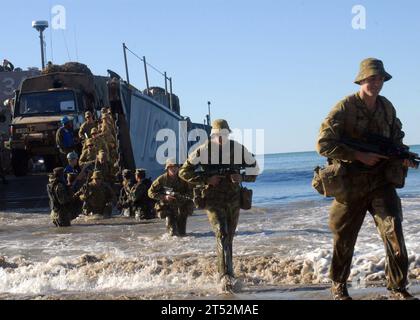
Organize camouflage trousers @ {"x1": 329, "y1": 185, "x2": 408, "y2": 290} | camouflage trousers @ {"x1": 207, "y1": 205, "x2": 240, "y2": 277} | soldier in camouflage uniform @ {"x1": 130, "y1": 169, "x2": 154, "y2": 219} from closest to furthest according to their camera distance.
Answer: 1. camouflage trousers @ {"x1": 329, "y1": 185, "x2": 408, "y2": 290}
2. camouflage trousers @ {"x1": 207, "y1": 205, "x2": 240, "y2": 277}
3. soldier in camouflage uniform @ {"x1": 130, "y1": 169, "x2": 154, "y2": 219}

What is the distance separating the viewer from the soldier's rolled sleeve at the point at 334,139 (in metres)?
5.74

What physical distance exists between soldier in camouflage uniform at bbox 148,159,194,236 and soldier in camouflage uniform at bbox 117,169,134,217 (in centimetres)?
332

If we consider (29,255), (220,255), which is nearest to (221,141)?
(220,255)

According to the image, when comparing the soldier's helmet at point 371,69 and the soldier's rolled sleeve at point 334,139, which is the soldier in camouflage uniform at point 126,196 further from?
the soldier's helmet at point 371,69

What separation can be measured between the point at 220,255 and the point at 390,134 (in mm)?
2295

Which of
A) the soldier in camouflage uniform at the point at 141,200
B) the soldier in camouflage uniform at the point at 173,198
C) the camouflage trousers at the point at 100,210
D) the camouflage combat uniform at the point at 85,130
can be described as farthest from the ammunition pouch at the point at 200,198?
the camouflage combat uniform at the point at 85,130

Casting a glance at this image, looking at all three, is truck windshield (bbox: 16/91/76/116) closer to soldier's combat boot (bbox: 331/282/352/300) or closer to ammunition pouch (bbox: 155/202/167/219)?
ammunition pouch (bbox: 155/202/167/219)

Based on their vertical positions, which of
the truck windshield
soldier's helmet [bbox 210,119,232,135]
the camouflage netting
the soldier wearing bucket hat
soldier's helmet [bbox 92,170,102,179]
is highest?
the camouflage netting

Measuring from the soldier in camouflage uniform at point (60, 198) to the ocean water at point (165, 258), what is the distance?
0.23 m

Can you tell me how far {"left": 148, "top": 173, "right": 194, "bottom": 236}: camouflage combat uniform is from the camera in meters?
11.8

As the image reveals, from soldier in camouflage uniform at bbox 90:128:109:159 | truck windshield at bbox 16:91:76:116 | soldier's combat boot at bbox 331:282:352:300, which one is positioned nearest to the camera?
soldier's combat boot at bbox 331:282:352:300

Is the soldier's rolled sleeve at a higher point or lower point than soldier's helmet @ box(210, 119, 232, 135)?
lower

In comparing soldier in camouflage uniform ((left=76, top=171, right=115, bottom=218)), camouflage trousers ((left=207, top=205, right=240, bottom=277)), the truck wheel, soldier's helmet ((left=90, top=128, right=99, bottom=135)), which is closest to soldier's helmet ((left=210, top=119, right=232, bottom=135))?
camouflage trousers ((left=207, top=205, right=240, bottom=277))

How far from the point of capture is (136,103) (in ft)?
64.6
